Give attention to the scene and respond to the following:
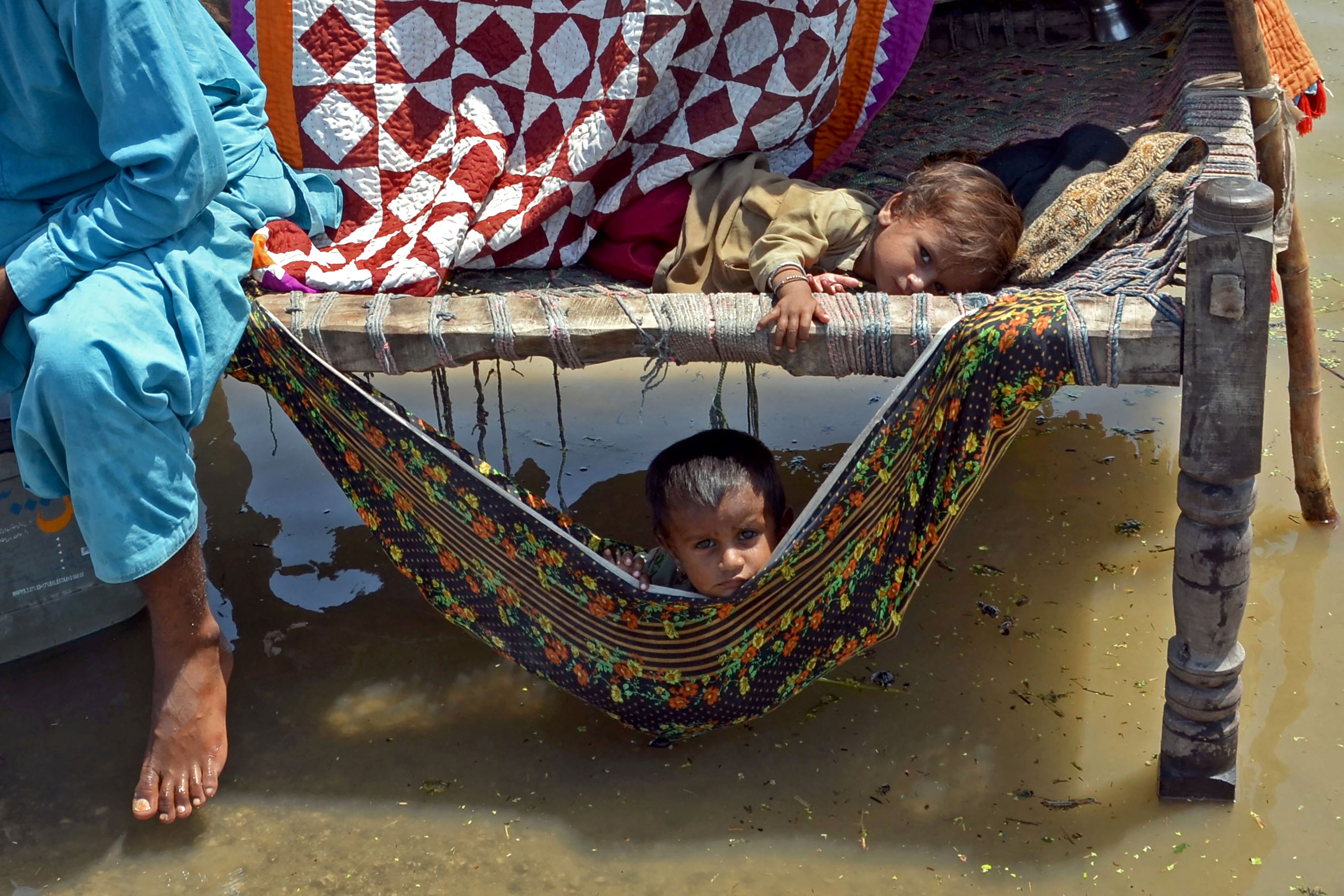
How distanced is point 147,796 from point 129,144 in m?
1.10

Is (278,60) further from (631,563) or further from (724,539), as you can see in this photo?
(724,539)

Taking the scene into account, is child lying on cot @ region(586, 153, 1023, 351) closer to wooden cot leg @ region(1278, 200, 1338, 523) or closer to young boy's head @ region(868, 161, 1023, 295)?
young boy's head @ region(868, 161, 1023, 295)

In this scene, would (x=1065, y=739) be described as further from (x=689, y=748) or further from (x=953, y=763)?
(x=689, y=748)

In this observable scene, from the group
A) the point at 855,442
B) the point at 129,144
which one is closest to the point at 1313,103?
the point at 855,442

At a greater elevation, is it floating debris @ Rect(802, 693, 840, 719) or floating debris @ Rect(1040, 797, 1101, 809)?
floating debris @ Rect(802, 693, 840, 719)

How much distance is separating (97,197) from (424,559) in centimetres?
84

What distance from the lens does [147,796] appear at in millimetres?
2105

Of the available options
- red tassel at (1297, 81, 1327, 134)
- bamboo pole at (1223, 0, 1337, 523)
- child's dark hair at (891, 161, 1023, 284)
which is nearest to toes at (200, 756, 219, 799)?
child's dark hair at (891, 161, 1023, 284)

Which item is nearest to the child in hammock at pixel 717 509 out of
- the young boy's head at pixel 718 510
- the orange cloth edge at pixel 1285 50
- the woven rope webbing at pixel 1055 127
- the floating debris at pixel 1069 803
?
the young boy's head at pixel 718 510

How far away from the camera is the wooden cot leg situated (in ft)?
8.45

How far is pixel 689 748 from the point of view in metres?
2.23

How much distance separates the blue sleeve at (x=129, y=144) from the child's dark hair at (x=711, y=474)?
895 millimetres

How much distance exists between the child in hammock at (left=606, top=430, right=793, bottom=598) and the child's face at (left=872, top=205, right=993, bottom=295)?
0.41 metres

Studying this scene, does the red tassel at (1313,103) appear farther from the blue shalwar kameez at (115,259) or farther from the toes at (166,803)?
the toes at (166,803)
